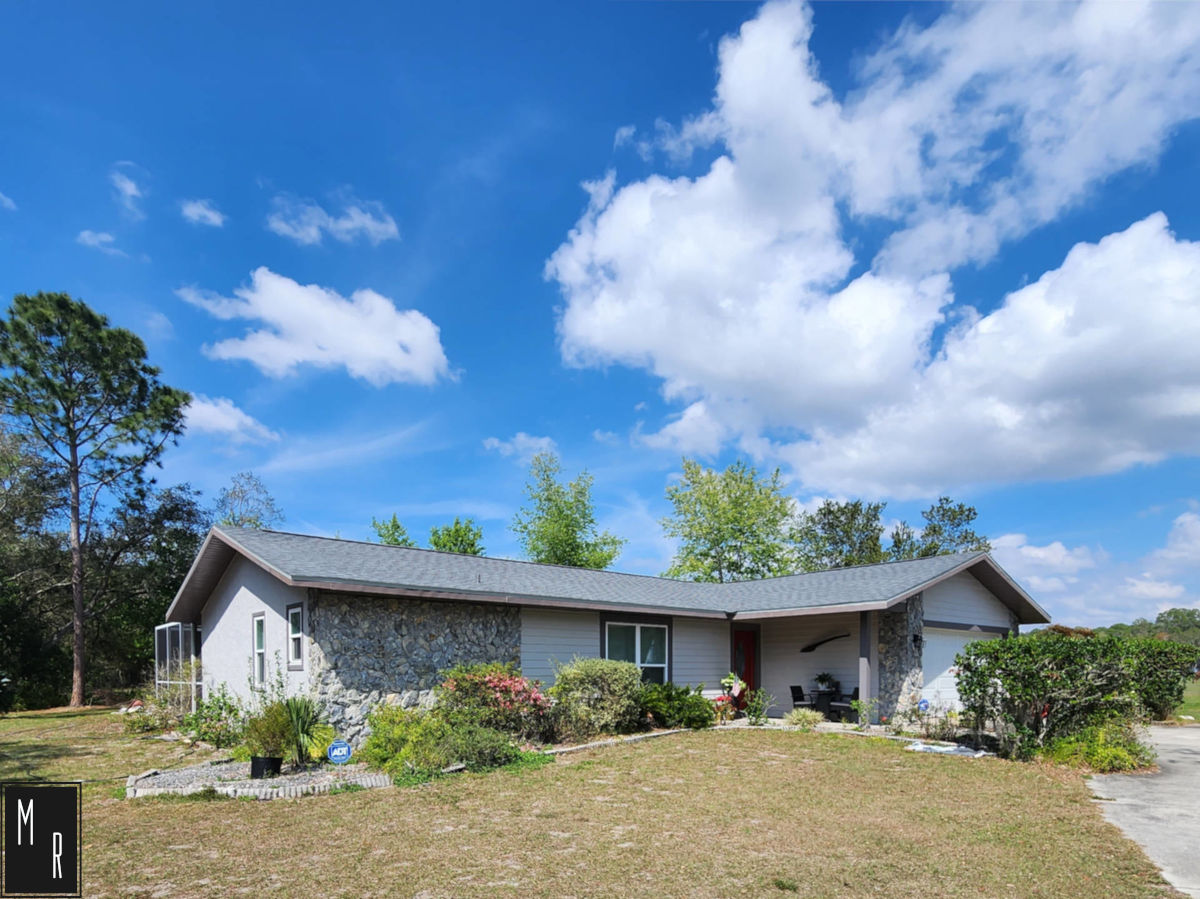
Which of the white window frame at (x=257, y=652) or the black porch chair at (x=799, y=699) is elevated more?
the white window frame at (x=257, y=652)

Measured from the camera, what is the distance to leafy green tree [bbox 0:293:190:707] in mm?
28406

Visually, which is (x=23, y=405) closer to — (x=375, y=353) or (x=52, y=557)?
(x=52, y=557)

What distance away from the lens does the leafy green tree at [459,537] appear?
130ft

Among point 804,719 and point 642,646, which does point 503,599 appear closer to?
point 642,646

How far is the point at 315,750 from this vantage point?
1106 cm

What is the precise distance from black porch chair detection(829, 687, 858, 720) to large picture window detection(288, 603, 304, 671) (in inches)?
453

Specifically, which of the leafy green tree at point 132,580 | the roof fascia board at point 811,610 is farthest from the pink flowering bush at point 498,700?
the leafy green tree at point 132,580

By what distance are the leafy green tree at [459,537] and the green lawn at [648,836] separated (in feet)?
92.7

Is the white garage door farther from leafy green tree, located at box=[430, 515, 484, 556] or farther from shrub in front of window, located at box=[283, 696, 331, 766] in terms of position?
leafy green tree, located at box=[430, 515, 484, 556]

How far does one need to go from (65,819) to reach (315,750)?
4.37 m

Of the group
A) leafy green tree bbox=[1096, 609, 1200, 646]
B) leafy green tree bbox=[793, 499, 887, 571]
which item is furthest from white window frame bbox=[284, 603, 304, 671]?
leafy green tree bbox=[1096, 609, 1200, 646]

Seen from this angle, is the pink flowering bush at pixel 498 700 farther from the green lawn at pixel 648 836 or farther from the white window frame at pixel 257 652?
the white window frame at pixel 257 652

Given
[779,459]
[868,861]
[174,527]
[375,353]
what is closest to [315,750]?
[868,861]

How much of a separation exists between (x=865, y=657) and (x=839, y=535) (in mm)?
29698
